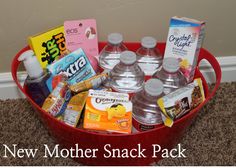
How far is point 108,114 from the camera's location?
32.8 inches

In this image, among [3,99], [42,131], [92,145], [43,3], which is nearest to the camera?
[92,145]

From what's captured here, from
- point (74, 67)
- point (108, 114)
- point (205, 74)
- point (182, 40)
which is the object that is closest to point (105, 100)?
point (108, 114)

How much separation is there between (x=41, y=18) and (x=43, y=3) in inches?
1.9

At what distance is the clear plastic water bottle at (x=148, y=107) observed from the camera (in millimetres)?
843

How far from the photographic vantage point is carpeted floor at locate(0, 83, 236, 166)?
101cm

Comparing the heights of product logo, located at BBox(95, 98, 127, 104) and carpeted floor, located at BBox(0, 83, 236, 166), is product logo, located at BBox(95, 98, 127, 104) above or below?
above

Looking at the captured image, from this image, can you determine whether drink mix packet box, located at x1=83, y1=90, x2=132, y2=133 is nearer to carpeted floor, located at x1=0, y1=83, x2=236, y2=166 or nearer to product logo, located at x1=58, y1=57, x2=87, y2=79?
product logo, located at x1=58, y1=57, x2=87, y2=79

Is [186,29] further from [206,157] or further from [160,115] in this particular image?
[206,157]

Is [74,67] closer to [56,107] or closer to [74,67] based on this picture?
[74,67]

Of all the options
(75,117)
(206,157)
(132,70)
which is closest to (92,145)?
(75,117)

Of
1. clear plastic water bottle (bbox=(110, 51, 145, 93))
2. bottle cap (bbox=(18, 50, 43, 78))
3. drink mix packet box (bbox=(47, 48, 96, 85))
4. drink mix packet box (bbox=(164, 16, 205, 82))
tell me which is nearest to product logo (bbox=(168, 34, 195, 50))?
drink mix packet box (bbox=(164, 16, 205, 82))

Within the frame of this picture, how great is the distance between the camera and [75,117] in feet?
2.85

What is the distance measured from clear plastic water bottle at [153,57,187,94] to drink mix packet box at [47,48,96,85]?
0.62 feet

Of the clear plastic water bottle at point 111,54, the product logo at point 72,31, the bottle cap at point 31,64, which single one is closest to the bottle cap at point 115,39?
the clear plastic water bottle at point 111,54
